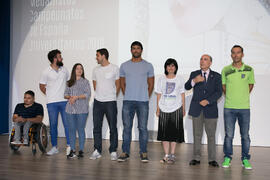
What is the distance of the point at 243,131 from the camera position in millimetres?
3713

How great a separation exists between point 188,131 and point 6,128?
12.8 feet

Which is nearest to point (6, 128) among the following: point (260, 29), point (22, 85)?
point (22, 85)

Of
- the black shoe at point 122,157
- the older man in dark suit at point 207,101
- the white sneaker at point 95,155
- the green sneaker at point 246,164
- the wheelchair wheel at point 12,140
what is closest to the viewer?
the green sneaker at point 246,164

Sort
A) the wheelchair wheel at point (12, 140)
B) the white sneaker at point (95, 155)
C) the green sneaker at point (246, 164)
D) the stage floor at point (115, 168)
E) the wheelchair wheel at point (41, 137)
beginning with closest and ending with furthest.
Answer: the stage floor at point (115, 168) → the green sneaker at point (246, 164) → the white sneaker at point (95, 155) → the wheelchair wheel at point (41, 137) → the wheelchair wheel at point (12, 140)

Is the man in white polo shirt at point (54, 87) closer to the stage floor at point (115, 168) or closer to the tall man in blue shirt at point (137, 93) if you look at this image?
the stage floor at point (115, 168)

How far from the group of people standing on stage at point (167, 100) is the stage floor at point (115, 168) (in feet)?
0.57

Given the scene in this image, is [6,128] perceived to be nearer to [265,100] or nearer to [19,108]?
[19,108]

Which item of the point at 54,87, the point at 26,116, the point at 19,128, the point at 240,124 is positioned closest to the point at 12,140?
the point at 19,128

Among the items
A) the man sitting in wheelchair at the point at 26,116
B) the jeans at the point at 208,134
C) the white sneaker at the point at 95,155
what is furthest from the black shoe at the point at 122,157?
the man sitting in wheelchair at the point at 26,116

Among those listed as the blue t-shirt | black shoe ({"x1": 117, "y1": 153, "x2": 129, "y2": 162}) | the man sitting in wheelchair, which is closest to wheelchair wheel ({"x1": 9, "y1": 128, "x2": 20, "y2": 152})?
the man sitting in wheelchair

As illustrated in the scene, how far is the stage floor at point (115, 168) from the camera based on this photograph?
126 inches

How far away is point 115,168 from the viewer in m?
3.57

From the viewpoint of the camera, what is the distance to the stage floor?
3.21m

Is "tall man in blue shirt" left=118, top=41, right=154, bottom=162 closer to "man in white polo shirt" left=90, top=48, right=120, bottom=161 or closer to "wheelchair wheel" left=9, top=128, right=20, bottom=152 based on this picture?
"man in white polo shirt" left=90, top=48, right=120, bottom=161
